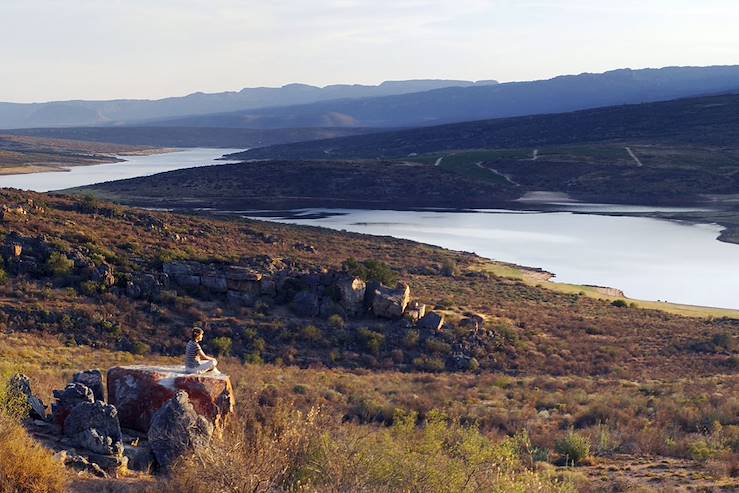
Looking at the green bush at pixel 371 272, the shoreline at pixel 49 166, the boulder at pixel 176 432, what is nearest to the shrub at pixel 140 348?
the green bush at pixel 371 272

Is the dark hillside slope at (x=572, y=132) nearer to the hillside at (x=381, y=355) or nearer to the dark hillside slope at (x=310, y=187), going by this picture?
the dark hillside slope at (x=310, y=187)

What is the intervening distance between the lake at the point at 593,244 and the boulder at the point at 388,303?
54.0 ft

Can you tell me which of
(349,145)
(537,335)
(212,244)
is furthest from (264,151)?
(537,335)

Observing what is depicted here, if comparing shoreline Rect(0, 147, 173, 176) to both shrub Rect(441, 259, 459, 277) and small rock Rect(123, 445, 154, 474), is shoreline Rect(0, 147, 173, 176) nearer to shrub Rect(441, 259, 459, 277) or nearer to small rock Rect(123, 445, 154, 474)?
shrub Rect(441, 259, 459, 277)

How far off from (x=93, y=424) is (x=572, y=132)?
12644 cm

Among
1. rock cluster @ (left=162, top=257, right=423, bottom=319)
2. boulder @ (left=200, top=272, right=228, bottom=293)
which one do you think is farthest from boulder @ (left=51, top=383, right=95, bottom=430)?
boulder @ (left=200, top=272, right=228, bottom=293)

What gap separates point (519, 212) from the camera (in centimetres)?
7050

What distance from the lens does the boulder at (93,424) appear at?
29.2 ft

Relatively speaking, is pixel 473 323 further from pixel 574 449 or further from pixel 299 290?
pixel 574 449

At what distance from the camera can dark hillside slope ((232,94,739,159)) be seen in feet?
375

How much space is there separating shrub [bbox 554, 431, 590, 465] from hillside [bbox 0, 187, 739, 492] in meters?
0.15

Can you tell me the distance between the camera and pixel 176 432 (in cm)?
886

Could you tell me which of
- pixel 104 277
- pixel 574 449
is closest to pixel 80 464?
pixel 574 449

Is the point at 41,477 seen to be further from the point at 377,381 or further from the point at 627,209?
the point at 627,209
